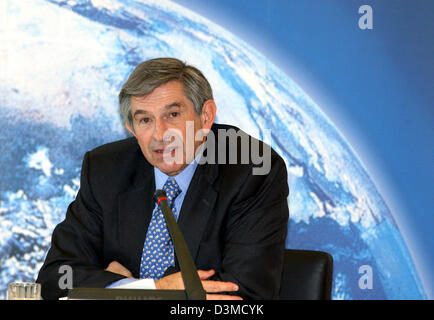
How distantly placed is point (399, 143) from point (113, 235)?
2.00 meters

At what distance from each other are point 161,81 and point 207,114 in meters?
0.27

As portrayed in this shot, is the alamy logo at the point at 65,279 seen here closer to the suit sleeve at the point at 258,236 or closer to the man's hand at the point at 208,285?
the man's hand at the point at 208,285

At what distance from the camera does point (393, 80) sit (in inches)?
145

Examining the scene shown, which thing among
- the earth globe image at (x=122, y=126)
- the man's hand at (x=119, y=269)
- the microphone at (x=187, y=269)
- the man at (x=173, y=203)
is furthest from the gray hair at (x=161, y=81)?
the earth globe image at (x=122, y=126)

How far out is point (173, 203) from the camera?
2406mm

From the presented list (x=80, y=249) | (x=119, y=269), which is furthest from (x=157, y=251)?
(x=80, y=249)

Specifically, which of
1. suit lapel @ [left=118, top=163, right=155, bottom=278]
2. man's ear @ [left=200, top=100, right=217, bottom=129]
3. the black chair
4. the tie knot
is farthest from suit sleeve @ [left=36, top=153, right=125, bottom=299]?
the black chair

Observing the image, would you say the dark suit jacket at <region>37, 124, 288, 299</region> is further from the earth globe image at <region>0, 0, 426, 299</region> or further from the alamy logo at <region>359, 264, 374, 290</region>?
the alamy logo at <region>359, 264, 374, 290</region>

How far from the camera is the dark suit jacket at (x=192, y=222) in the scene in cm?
223

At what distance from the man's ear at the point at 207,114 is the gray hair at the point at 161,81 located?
Result: 19 mm

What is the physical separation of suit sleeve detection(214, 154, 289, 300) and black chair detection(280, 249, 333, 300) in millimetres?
96

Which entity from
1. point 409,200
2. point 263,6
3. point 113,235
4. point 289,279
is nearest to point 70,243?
point 113,235

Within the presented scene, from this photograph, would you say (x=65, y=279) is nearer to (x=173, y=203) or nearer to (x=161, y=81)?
(x=173, y=203)
